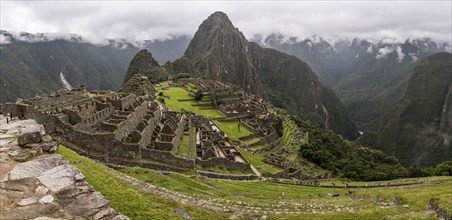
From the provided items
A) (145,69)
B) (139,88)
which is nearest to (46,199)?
(139,88)

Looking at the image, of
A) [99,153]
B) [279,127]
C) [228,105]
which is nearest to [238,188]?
[99,153]

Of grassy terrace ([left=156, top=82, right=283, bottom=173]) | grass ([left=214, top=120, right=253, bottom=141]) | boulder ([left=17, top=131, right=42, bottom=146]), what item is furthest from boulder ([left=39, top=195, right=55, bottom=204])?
grass ([left=214, top=120, right=253, bottom=141])

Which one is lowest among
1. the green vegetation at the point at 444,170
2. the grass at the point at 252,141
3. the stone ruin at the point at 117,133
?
the green vegetation at the point at 444,170

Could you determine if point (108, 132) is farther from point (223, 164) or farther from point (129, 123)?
point (223, 164)

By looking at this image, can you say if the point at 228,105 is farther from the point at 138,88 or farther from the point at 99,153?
the point at 99,153

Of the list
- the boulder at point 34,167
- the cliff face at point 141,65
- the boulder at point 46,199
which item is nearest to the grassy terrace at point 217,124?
the boulder at point 34,167

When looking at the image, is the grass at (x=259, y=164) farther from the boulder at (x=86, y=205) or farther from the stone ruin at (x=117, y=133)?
the boulder at (x=86, y=205)

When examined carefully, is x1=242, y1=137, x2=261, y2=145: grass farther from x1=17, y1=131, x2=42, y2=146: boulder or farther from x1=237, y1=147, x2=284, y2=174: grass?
x1=17, y1=131, x2=42, y2=146: boulder
